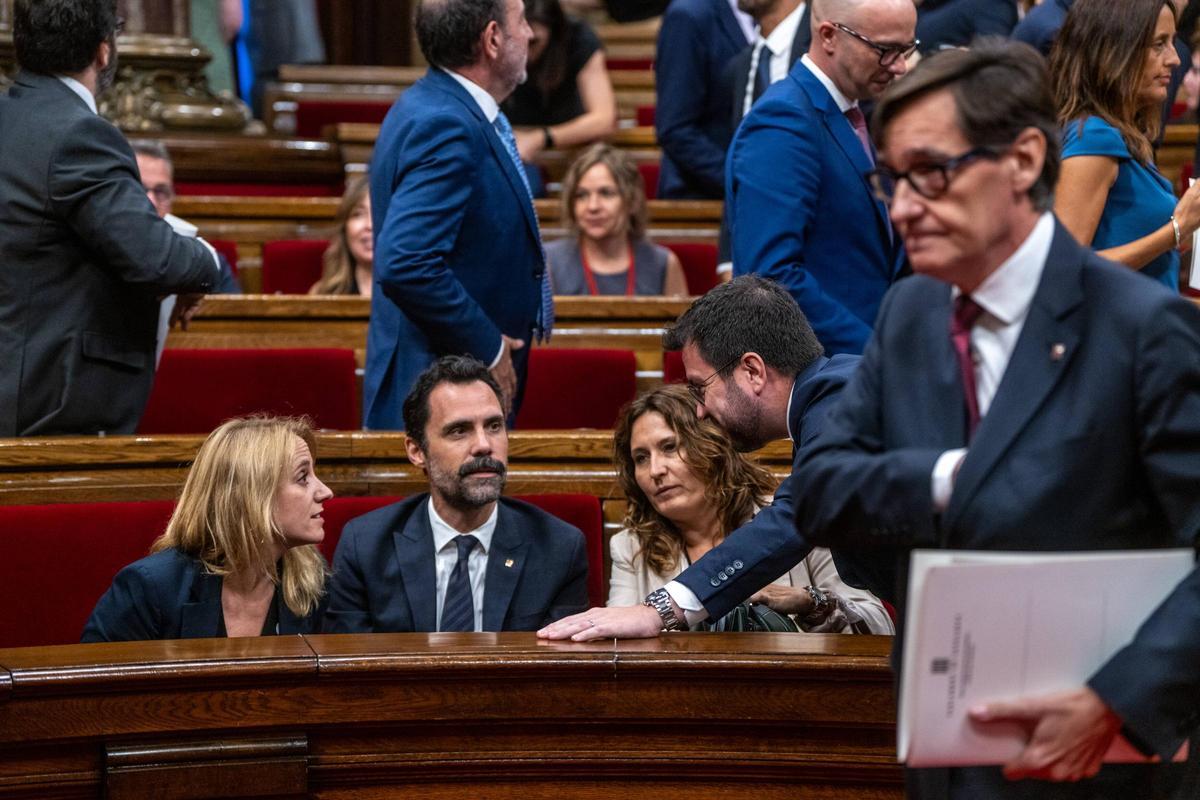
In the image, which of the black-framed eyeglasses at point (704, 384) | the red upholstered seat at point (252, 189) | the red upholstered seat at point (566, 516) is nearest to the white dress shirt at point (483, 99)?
the red upholstered seat at point (566, 516)

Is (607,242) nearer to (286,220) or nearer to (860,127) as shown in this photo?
(286,220)

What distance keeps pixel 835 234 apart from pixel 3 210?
1.36 metres

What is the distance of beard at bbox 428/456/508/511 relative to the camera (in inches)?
104

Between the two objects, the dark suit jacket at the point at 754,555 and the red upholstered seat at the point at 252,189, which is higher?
the dark suit jacket at the point at 754,555

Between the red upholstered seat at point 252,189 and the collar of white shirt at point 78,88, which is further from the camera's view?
the red upholstered seat at point 252,189

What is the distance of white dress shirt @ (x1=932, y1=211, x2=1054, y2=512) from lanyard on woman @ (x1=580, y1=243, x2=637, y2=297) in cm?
303

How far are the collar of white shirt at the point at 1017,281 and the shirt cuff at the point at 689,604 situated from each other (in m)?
0.84

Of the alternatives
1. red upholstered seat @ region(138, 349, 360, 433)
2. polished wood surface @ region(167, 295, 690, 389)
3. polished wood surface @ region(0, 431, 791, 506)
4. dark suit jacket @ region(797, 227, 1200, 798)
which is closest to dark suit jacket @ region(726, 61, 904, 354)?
polished wood surface @ region(0, 431, 791, 506)

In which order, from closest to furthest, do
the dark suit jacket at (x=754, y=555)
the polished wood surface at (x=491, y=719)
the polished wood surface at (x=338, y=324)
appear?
1. the polished wood surface at (x=491, y=719)
2. the dark suit jacket at (x=754, y=555)
3. the polished wood surface at (x=338, y=324)

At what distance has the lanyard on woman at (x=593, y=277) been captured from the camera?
435 centimetres

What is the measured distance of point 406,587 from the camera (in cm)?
258

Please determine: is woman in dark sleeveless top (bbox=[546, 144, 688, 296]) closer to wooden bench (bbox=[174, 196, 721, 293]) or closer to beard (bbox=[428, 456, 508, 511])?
wooden bench (bbox=[174, 196, 721, 293])

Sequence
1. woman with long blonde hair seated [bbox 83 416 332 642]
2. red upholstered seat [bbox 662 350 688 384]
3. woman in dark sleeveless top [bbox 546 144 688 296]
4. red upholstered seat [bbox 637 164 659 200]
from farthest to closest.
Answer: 1. red upholstered seat [bbox 637 164 659 200]
2. woman in dark sleeveless top [bbox 546 144 688 296]
3. red upholstered seat [bbox 662 350 688 384]
4. woman with long blonde hair seated [bbox 83 416 332 642]

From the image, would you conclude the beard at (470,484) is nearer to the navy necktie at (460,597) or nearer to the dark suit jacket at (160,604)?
the navy necktie at (460,597)
